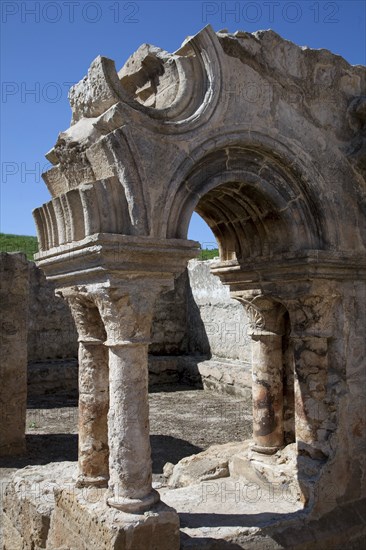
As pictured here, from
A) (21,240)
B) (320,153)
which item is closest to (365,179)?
(320,153)

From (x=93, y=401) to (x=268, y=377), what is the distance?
1633 mm

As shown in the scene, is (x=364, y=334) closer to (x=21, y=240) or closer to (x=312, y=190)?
(x=312, y=190)

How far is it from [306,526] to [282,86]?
10.7 ft

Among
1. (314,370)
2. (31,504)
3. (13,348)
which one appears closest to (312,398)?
(314,370)

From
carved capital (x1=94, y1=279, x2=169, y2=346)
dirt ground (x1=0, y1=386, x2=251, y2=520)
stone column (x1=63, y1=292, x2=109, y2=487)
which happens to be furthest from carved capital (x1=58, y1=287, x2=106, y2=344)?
dirt ground (x1=0, y1=386, x2=251, y2=520)

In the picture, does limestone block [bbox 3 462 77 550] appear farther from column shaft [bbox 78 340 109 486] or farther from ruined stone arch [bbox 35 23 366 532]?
ruined stone arch [bbox 35 23 366 532]

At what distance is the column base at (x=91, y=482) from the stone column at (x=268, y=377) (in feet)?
4.83

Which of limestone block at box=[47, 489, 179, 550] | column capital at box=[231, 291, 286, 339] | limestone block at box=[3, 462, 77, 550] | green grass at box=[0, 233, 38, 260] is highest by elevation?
green grass at box=[0, 233, 38, 260]

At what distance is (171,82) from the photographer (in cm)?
382

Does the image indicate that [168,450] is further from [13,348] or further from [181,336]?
[181,336]

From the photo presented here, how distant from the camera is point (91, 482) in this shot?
3932 millimetres

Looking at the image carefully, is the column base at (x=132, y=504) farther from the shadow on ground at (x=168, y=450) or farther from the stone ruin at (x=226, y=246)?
the shadow on ground at (x=168, y=450)

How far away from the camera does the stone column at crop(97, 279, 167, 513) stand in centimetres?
339

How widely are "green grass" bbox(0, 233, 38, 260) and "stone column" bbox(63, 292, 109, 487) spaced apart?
18818 millimetres
